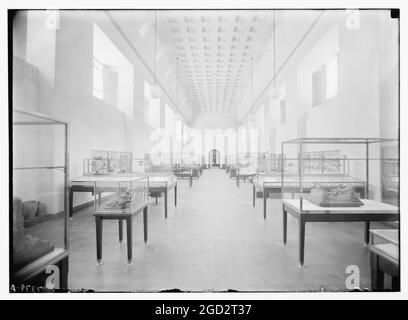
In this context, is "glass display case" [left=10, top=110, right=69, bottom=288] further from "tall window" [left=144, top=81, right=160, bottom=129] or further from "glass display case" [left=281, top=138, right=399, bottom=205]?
"tall window" [left=144, top=81, right=160, bottom=129]

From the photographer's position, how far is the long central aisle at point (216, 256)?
2.18m

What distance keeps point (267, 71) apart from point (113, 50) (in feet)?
19.6

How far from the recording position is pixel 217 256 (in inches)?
108

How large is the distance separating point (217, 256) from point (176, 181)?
11.3ft

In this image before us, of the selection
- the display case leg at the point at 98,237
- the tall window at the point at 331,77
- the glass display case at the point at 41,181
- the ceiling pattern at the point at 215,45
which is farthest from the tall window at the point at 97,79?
the tall window at the point at 331,77

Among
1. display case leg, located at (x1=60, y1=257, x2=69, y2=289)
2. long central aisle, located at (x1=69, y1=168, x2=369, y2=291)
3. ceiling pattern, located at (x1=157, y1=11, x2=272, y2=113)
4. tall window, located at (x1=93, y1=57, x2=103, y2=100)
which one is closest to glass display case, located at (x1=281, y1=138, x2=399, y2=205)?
long central aisle, located at (x1=69, y1=168, x2=369, y2=291)

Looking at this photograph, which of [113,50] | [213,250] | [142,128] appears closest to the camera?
[213,250]

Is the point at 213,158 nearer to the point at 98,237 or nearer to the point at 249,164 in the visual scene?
the point at 249,164

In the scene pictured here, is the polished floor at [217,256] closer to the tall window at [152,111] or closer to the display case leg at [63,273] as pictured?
the display case leg at [63,273]

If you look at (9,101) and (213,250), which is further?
(213,250)

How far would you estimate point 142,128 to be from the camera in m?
9.16

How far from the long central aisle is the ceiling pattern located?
3.42m
